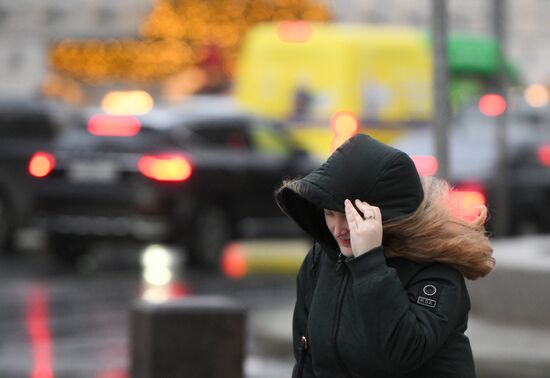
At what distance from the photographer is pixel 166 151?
15820 mm

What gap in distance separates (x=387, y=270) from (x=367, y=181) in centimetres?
21

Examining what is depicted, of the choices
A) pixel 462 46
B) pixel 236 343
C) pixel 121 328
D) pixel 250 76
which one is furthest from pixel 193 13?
pixel 236 343

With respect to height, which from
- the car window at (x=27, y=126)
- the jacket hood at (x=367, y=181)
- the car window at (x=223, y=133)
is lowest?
the jacket hood at (x=367, y=181)

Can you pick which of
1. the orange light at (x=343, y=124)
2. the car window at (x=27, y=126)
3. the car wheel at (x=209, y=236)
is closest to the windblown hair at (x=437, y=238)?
the car wheel at (x=209, y=236)

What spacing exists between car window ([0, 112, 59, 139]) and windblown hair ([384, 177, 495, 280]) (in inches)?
571

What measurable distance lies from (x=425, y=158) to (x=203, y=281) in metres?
3.34

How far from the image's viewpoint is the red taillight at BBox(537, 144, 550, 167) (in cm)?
1770

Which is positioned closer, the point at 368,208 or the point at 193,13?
the point at 368,208

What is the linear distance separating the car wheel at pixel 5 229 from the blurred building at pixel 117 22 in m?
26.1

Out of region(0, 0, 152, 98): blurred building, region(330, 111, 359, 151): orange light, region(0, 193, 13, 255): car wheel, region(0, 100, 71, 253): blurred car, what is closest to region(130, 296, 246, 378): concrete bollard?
region(0, 100, 71, 253): blurred car

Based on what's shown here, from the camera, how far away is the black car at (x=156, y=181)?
15719 mm

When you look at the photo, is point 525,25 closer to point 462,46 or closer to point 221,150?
point 462,46

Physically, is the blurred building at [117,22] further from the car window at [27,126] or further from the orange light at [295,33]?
the car window at [27,126]

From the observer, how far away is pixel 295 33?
22.8 meters
